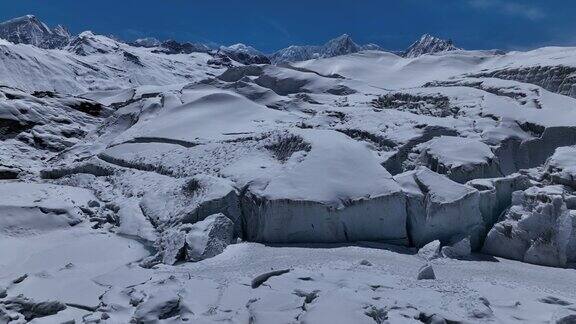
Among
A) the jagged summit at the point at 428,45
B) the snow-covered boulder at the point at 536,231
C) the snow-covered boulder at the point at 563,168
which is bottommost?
the snow-covered boulder at the point at 536,231

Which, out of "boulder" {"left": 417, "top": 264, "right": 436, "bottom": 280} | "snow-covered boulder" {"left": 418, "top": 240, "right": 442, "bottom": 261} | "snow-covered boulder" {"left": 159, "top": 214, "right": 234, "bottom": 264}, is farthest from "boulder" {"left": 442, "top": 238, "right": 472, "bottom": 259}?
"snow-covered boulder" {"left": 159, "top": 214, "right": 234, "bottom": 264}

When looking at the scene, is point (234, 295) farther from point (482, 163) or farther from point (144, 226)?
point (482, 163)

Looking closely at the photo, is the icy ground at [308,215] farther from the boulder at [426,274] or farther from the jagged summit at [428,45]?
the jagged summit at [428,45]

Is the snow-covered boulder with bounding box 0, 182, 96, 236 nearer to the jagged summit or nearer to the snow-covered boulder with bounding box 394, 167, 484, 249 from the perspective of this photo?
the snow-covered boulder with bounding box 394, 167, 484, 249

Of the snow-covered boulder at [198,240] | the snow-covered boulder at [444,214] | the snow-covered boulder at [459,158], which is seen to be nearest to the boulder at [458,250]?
the snow-covered boulder at [444,214]

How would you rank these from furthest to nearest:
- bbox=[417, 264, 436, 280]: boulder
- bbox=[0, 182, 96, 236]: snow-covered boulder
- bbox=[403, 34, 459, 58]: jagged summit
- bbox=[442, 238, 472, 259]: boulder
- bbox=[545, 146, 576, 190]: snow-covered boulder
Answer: bbox=[403, 34, 459, 58]: jagged summit → bbox=[545, 146, 576, 190]: snow-covered boulder → bbox=[0, 182, 96, 236]: snow-covered boulder → bbox=[442, 238, 472, 259]: boulder → bbox=[417, 264, 436, 280]: boulder

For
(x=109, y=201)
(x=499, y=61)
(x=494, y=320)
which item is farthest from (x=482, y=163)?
(x=499, y=61)

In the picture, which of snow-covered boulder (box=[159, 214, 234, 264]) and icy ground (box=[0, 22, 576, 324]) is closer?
icy ground (box=[0, 22, 576, 324])
